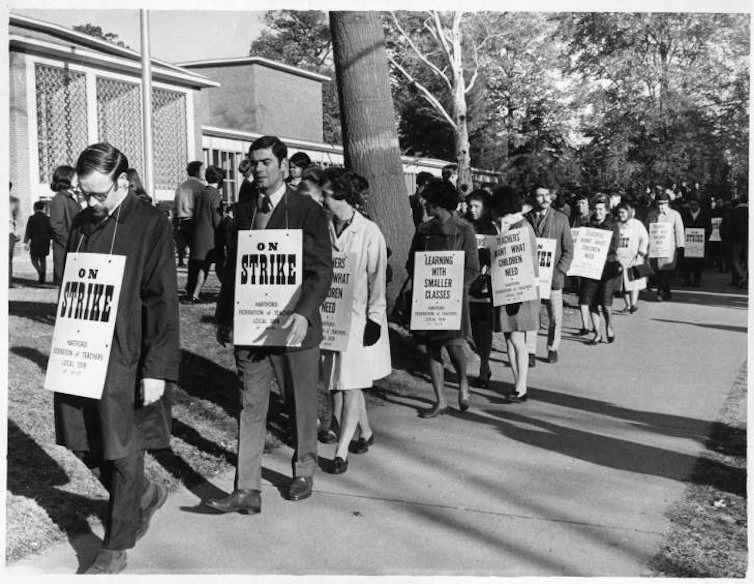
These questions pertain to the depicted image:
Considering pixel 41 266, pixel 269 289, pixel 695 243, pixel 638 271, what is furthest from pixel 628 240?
pixel 41 266

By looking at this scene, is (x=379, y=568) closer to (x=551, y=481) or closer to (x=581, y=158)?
(x=551, y=481)

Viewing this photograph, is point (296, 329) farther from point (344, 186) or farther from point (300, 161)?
point (300, 161)

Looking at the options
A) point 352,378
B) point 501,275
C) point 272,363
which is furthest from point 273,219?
point 501,275

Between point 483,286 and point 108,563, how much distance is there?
471cm

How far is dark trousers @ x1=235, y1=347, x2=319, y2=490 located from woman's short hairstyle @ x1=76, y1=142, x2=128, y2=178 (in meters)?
1.34

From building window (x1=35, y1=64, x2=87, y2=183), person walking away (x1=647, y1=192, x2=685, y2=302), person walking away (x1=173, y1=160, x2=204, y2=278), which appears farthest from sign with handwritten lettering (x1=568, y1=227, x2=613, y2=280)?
building window (x1=35, y1=64, x2=87, y2=183)

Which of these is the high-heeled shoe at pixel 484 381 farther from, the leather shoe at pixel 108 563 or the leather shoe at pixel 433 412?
the leather shoe at pixel 108 563

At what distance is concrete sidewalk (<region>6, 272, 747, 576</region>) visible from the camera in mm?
4059

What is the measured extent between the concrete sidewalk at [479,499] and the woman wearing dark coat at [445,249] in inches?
9.4

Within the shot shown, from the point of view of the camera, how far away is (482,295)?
785 centimetres

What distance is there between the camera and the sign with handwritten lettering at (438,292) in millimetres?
6918

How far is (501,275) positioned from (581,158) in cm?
3730

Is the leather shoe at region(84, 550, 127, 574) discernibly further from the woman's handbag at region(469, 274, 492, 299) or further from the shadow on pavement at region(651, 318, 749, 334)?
the shadow on pavement at region(651, 318, 749, 334)

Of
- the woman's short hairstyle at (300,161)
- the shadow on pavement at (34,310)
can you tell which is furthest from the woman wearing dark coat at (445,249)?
the shadow on pavement at (34,310)
